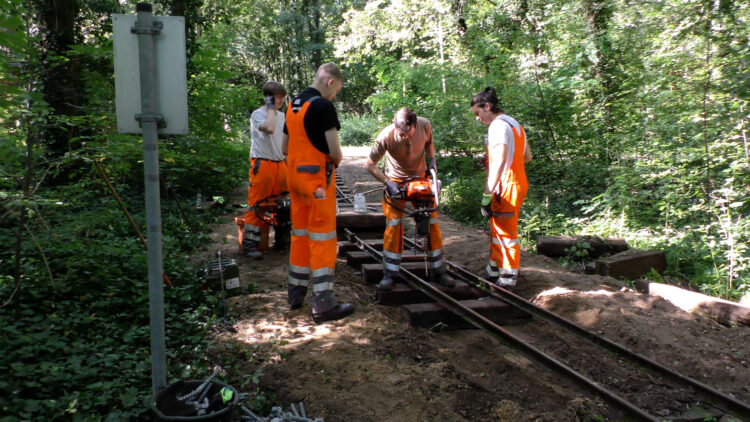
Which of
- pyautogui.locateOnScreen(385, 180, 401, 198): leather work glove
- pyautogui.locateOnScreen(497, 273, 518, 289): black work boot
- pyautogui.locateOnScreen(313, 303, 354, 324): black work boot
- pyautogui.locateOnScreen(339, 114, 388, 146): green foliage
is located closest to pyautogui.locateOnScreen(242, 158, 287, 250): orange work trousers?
pyautogui.locateOnScreen(385, 180, 401, 198): leather work glove

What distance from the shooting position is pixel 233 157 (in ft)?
38.7

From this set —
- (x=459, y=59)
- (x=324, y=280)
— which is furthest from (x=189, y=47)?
(x=459, y=59)

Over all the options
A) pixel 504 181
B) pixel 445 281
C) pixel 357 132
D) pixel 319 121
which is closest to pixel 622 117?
pixel 504 181

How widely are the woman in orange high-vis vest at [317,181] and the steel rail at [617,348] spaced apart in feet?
6.43

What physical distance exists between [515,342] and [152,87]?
3.61 metres

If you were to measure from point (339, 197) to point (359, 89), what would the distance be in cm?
2825

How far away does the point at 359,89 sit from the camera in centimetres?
3778

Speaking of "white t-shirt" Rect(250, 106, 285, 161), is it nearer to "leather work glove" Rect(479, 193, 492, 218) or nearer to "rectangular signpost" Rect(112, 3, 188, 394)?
"leather work glove" Rect(479, 193, 492, 218)

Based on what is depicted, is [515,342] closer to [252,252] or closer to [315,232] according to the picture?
[315,232]

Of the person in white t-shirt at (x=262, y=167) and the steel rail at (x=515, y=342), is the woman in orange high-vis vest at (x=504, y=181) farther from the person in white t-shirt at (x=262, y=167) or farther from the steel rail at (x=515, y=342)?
the person in white t-shirt at (x=262, y=167)

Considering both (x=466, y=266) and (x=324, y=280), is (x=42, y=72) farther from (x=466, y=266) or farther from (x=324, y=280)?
(x=466, y=266)

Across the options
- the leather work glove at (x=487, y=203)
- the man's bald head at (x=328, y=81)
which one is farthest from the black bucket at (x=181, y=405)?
the leather work glove at (x=487, y=203)

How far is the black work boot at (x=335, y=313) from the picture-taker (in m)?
4.58

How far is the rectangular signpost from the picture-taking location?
2535mm
